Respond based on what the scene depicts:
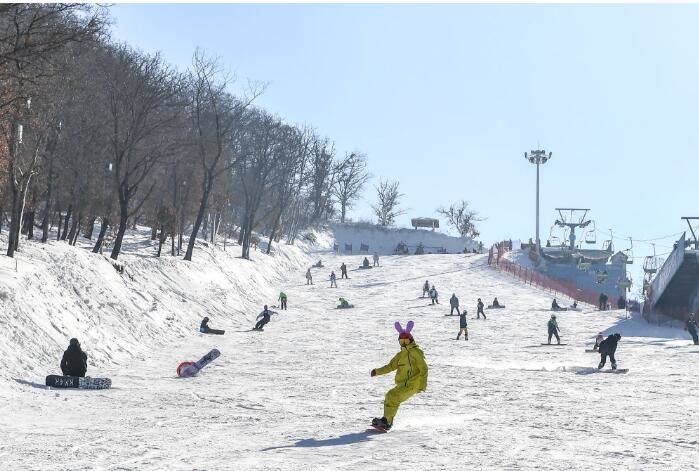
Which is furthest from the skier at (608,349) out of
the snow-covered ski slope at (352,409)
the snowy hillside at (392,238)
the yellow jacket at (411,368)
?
the snowy hillside at (392,238)

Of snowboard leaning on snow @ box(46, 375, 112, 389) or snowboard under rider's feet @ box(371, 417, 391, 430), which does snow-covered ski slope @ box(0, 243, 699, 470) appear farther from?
snowboard leaning on snow @ box(46, 375, 112, 389)

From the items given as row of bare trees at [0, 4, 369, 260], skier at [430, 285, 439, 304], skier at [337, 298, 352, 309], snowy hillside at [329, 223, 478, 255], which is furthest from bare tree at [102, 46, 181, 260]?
snowy hillside at [329, 223, 478, 255]

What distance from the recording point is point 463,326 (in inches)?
1243

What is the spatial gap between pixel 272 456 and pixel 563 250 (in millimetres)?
70779

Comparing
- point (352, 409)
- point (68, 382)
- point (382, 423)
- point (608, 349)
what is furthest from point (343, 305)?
point (382, 423)

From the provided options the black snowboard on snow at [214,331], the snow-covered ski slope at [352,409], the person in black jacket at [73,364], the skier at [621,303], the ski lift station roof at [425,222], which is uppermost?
the ski lift station roof at [425,222]

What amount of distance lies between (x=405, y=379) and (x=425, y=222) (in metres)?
90.8

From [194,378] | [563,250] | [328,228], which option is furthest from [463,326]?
[328,228]

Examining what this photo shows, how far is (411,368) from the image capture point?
12.8 m

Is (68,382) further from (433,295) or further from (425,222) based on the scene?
(425,222)

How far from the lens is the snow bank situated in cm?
1930

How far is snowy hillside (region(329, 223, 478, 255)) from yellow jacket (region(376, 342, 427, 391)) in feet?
274

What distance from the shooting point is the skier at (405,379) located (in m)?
12.6

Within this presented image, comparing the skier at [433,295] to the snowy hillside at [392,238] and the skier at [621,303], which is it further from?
the snowy hillside at [392,238]
